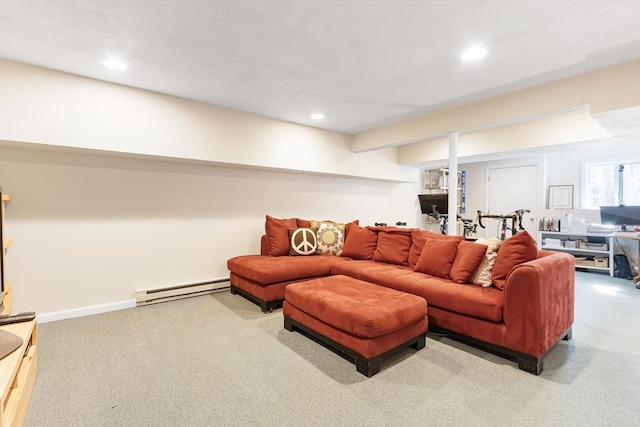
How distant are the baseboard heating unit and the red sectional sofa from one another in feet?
0.86

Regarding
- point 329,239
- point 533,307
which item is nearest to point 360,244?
point 329,239

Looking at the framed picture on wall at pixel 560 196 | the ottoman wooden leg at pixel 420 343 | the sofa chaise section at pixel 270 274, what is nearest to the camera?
the ottoman wooden leg at pixel 420 343

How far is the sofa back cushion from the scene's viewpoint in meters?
3.54

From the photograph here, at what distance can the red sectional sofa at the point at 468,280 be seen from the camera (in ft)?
6.89

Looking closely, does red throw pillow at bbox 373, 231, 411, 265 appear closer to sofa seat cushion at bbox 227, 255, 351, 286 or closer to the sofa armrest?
sofa seat cushion at bbox 227, 255, 351, 286

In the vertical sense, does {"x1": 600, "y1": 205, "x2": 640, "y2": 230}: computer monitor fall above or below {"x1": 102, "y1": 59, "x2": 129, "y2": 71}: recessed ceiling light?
below

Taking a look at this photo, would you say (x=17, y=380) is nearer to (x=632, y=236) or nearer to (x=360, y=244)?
(x=360, y=244)

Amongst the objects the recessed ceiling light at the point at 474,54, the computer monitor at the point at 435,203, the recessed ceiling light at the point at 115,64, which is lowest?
the computer monitor at the point at 435,203

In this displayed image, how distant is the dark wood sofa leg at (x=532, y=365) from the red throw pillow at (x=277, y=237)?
9.12ft

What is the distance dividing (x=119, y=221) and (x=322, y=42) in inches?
116

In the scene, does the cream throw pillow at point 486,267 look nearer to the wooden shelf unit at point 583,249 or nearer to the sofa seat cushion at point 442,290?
the sofa seat cushion at point 442,290

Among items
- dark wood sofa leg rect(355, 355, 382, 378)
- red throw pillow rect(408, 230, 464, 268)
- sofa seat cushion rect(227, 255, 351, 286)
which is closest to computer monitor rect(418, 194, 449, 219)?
red throw pillow rect(408, 230, 464, 268)

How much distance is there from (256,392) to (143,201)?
2.71 meters

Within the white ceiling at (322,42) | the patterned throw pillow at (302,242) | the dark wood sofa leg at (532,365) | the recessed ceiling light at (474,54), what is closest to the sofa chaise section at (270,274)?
the patterned throw pillow at (302,242)
